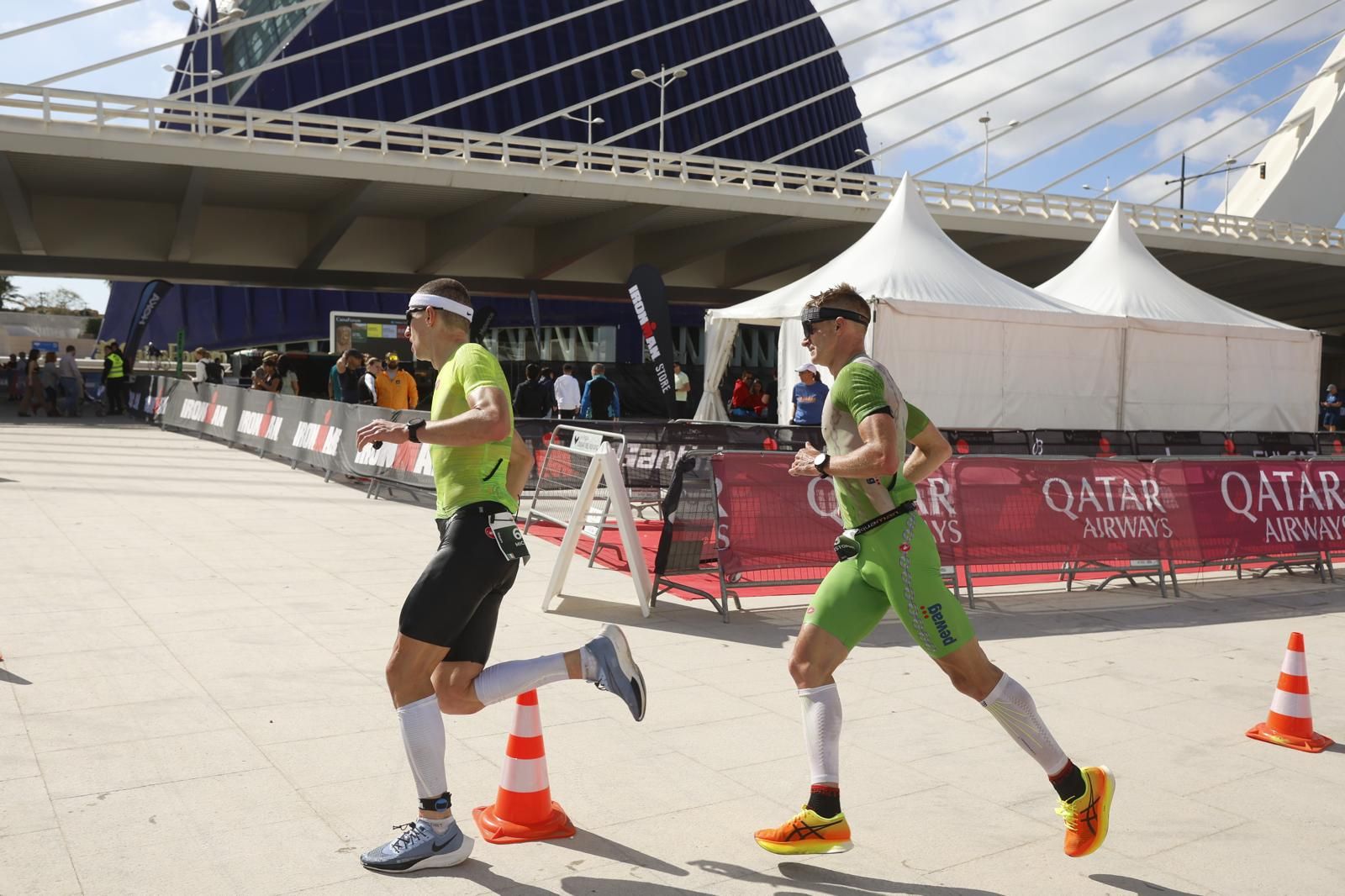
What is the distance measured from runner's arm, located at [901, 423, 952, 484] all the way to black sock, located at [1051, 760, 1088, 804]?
3.87ft

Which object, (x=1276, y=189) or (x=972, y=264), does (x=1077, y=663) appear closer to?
(x=972, y=264)

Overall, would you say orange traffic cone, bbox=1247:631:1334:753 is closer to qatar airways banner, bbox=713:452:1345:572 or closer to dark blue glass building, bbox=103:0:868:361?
qatar airways banner, bbox=713:452:1345:572

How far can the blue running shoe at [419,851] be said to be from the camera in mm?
3703

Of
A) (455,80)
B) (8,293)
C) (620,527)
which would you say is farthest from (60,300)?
(620,527)

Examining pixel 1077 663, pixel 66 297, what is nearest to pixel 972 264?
pixel 1077 663

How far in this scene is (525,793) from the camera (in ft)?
13.4

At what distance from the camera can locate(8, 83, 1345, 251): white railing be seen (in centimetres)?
2595

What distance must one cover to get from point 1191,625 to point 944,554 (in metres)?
1.87

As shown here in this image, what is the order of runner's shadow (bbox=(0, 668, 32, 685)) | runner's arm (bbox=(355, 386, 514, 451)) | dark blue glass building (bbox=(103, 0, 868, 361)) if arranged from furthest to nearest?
dark blue glass building (bbox=(103, 0, 868, 361)), runner's shadow (bbox=(0, 668, 32, 685)), runner's arm (bbox=(355, 386, 514, 451))

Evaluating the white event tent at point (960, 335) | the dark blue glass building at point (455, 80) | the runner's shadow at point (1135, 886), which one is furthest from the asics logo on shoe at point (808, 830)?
the dark blue glass building at point (455, 80)

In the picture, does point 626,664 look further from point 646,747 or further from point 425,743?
point 646,747

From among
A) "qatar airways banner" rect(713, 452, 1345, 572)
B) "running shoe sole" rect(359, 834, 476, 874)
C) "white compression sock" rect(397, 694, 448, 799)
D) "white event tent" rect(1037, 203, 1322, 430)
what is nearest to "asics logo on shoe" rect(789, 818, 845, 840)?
"running shoe sole" rect(359, 834, 476, 874)

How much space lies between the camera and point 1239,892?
146 inches

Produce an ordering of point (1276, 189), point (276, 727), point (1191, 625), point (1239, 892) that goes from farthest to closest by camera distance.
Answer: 1. point (1276, 189)
2. point (1191, 625)
3. point (276, 727)
4. point (1239, 892)
